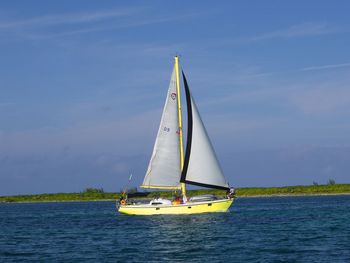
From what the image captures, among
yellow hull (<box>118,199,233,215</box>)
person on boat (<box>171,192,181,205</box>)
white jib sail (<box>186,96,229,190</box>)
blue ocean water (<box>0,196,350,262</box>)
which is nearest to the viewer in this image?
blue ocean water (<box>0,196,350,262</box>)

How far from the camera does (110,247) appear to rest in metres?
50.1

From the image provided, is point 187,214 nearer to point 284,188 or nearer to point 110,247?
point 110,247

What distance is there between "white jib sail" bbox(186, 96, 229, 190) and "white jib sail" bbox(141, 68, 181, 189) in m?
1.82

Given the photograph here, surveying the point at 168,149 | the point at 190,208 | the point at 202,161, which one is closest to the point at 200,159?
the point at 202,161

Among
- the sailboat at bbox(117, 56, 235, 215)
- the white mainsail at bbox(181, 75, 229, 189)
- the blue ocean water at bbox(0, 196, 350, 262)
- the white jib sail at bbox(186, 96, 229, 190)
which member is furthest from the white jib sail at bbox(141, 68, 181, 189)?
the blue ocean water at bbox(0, 196, 350, 262)

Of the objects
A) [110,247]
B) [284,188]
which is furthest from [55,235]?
[284,188]

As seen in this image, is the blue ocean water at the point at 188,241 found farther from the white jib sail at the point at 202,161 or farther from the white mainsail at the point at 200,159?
the white jib sail at the point at 202,161

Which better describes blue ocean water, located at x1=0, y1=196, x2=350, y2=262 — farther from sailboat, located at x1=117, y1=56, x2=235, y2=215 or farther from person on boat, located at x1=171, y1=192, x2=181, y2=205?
sailboat, located at x1=117, y1=56, x2=235, y2=215

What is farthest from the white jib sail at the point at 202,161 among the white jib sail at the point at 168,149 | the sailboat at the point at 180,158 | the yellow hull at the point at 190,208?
the yellow hull at the point at 190,208

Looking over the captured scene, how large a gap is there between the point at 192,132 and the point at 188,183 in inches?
228

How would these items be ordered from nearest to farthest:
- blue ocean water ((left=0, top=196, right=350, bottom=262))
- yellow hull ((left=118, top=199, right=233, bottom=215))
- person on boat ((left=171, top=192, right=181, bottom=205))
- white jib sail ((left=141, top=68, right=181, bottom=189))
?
blue ocean water ((left=0, top=196, right=350, bottom=262))
yellow hull ((left=118, top=199, right=233, bottom=215))
person on boat ((left=171, top=192, right=181, bottom=205))
white jib sail ((left=141, top=68, right=181, bottom=189))

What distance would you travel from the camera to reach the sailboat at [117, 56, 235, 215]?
76.6 meters

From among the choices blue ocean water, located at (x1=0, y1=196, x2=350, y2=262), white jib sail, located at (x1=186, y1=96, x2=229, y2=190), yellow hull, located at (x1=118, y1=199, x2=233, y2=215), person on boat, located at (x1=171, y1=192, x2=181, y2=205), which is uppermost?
white jib sail, located at (x1=186, y1=96, x2=229, y2=190)

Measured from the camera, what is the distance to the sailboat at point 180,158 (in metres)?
76.6
